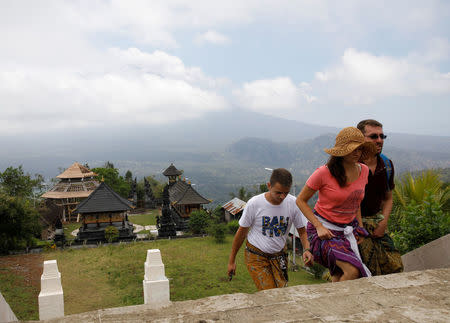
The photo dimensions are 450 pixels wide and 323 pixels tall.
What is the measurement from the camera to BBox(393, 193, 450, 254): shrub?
4.49 meters

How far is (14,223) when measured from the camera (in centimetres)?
1934

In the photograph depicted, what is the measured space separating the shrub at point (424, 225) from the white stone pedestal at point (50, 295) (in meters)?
7.43

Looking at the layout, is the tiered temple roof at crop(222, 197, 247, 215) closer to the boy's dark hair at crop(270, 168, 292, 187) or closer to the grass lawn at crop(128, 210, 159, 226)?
the grass lawn at crop(128, 210, 159, 226)

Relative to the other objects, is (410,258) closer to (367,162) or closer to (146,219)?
(367,162)

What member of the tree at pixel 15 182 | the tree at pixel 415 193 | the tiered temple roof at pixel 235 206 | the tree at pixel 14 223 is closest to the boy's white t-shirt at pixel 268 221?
the tree at pixel 415 193

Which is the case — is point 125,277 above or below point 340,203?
below

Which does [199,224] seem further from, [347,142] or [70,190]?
[347,142]

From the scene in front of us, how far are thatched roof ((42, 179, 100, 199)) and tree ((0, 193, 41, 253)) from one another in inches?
525

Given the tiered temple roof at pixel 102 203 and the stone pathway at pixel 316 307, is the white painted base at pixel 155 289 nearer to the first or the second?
the stone pathway at pixel 316 307

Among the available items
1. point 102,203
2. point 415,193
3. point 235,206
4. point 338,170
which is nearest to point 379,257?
point 338,170

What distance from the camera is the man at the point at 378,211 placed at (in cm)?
335

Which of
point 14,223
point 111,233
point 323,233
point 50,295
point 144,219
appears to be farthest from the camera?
point 144,219

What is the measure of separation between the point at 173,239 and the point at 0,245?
10105 mm

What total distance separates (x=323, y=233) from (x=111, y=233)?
876 inches
